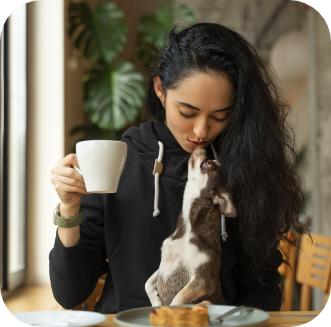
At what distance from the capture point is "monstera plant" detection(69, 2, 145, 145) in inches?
113

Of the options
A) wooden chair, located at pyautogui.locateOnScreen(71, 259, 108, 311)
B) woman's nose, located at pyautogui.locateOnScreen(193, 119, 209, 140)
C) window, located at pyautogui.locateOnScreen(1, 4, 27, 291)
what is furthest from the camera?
window, located at pyautogui.locateOnScreen(1, 4, 27, 291)

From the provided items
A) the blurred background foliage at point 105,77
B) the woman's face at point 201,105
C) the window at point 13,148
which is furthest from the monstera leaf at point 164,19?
the woman's face at point 201,105

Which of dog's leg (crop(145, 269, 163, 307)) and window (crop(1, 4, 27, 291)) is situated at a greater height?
window (crop(1, 4, 27, 291))

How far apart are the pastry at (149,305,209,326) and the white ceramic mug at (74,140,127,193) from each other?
10.3 inches

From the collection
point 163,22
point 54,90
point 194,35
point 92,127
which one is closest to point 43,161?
point 54,90

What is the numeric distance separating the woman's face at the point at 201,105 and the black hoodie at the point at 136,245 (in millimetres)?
118

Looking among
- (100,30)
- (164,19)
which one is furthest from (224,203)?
(164,19)

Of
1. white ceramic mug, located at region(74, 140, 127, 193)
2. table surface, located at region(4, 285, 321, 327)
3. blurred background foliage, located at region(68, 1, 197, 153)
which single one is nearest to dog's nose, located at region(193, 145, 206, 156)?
white ceramic mug, located at region(74, 140, 127, 193)

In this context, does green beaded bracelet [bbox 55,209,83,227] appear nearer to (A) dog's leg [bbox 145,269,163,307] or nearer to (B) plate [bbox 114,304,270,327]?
(A) dog's leg [bbox 145,269,163,307]

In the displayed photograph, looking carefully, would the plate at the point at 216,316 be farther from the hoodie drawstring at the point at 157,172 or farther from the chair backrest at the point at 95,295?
the chair backrest at the point at 95,295

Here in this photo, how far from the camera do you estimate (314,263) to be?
177 cm

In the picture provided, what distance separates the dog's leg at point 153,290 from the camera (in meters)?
0.90

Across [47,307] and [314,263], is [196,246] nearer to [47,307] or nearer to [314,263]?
[47,307]

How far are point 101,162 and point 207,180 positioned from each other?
0.32 metres
